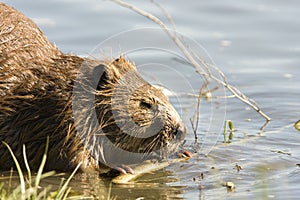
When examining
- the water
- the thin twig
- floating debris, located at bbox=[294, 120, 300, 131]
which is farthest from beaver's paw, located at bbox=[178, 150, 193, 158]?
floating debris, located at bbox=[294, 120, 300, 131]

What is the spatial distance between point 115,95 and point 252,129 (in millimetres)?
1673

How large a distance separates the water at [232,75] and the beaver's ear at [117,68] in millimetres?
743

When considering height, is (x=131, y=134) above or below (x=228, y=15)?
below

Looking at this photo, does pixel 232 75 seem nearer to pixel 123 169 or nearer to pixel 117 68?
pixel 117 68

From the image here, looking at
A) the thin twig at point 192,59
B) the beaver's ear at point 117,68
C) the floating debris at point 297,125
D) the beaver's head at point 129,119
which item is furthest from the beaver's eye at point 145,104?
the floating debris at point 297,125

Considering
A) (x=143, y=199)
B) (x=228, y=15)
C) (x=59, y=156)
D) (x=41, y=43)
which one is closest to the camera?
(x=143, y=199)

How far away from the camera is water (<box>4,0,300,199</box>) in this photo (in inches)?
225

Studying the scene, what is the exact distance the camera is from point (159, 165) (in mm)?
6102

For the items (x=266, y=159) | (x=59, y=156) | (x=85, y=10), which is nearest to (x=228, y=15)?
(x=85, y=10)

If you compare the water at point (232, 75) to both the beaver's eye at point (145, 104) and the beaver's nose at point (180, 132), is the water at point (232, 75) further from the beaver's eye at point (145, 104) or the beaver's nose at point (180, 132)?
the beaver's eye at point (145, 104)

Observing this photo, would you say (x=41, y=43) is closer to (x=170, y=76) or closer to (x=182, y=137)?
(x=182, y=137)

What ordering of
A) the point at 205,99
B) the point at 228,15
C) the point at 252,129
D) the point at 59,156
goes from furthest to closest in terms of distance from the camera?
1. the point at 228,15
2. the point at 205,99
3. the point at 252,129
4. the point at 59,156

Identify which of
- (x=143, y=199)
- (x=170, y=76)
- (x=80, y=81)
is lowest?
(x=143, y=199)

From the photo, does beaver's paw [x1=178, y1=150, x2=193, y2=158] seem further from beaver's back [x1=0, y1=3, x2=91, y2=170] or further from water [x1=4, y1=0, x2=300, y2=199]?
beaver's back [x1=0, y1=3, x2=91, y2=170]
